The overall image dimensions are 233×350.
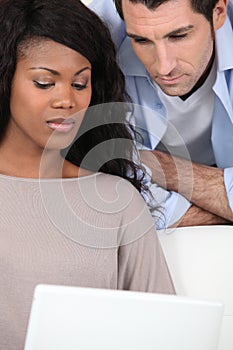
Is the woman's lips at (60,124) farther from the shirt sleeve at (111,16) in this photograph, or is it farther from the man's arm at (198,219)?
the man's arm at (198,219)

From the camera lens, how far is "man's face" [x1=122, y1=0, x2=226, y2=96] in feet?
5.50

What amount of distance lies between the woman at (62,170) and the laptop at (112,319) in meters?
0.48

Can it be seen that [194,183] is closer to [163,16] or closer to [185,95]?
[185,95]

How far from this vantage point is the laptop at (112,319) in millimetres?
1086

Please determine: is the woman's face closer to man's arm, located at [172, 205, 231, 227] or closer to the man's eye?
the man's eye

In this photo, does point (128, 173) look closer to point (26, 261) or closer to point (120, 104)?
point (120, 104)

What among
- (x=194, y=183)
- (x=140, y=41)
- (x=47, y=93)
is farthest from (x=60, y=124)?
(x=194, y=183)

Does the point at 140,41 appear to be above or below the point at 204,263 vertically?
above

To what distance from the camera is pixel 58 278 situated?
63.1 inches

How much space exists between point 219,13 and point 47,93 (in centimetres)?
41

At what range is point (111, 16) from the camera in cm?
175

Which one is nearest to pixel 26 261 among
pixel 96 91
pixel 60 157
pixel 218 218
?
pixel 60 157

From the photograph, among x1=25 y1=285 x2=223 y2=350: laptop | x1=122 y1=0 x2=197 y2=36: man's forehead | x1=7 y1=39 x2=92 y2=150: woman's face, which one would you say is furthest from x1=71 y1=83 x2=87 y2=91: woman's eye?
x1=25 y1=285 x2=223 y2=350: laptop

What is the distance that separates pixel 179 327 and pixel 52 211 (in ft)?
1.89
